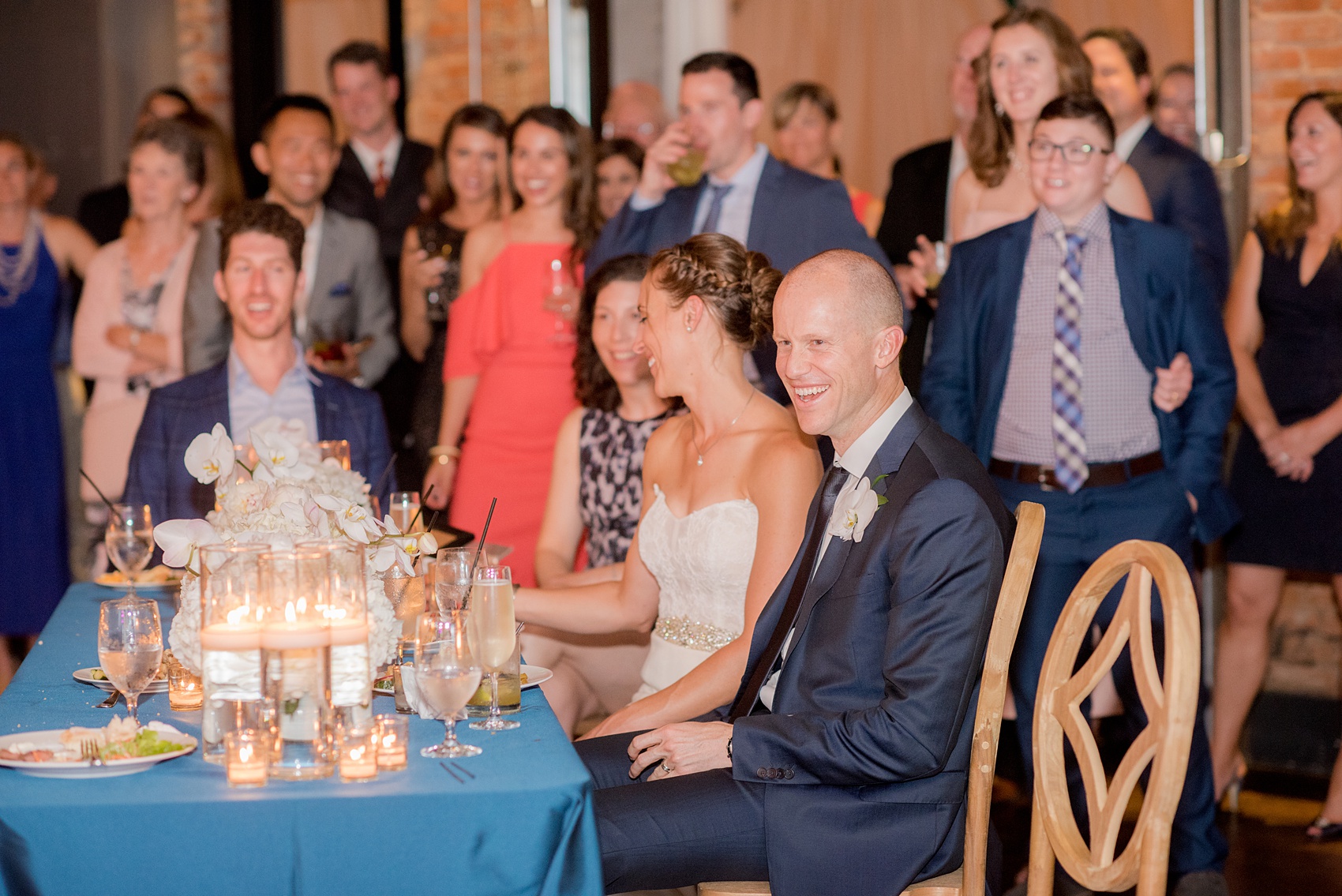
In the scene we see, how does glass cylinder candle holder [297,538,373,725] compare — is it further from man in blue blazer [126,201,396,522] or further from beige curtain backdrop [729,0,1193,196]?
beige curtain backdrop [729,0,1193,196]

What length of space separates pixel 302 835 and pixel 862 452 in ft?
3.39

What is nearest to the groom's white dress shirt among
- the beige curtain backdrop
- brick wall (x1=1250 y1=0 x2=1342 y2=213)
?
brick wall (x1=1250 y1=0 x2=1342 y2=213)

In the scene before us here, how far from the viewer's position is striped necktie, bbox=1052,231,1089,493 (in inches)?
127

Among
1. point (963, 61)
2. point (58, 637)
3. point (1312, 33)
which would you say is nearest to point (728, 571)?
point (58, 637)

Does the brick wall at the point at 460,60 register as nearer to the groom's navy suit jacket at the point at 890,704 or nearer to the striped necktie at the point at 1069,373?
the striped necktie at the point at 1069,373

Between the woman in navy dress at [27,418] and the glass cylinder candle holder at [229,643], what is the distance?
342 cm

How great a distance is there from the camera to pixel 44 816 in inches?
63.1

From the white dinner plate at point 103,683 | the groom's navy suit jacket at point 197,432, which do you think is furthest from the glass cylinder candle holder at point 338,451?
the white dinner plate at point 103,683

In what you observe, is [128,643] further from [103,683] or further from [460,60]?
[460,60]

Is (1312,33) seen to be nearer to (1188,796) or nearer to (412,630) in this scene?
(1188,796)

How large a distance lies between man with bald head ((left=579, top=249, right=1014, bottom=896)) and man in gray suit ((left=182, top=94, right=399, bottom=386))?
236cm

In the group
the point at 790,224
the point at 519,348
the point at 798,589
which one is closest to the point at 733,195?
the point at 790,224

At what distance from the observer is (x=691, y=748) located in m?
2.18

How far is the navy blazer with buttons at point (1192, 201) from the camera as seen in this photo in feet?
12.7
